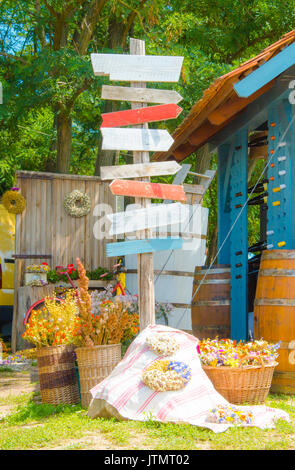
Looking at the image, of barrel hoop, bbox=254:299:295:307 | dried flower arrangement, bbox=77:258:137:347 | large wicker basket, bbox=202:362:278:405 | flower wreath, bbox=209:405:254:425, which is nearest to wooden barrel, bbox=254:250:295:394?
barrel hoop, bbox=254:299:295:307

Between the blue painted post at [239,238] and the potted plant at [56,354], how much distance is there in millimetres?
2414

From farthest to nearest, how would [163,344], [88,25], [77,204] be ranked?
[88,25], [77,204], [163,344]

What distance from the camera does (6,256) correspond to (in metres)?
11.8

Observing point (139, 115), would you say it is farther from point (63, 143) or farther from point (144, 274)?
point (63, 143)

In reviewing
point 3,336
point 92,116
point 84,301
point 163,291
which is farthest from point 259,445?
point 92,116

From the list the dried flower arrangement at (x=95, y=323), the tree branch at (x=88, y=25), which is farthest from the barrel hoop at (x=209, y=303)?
the tree branch at (x=88, y=25)

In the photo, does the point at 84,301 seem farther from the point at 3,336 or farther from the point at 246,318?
the point at 3,336

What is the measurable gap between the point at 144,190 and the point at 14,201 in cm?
572

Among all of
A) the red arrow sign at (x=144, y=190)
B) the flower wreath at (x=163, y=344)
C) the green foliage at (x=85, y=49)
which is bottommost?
the flower wreath at (x=163, y=344)

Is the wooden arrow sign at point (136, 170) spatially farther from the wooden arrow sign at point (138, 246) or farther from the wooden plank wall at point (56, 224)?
the wooden plank wall at point (56, 224)

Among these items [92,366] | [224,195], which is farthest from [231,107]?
[92,366]

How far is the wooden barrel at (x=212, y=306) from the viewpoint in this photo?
7207 millimetres

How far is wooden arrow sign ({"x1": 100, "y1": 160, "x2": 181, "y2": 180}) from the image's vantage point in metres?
5.45

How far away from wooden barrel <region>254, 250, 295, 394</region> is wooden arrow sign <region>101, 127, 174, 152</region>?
1713 millimetres
